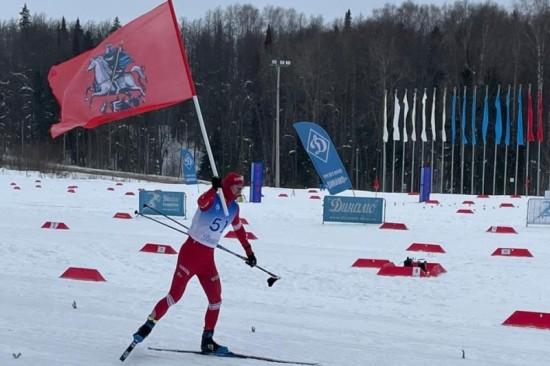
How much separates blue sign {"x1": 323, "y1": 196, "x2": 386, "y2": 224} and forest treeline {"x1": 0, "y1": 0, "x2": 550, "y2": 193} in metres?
38.7

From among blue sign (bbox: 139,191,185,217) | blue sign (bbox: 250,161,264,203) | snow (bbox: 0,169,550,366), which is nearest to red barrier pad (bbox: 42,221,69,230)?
snow (bbox: 0,169,550,366)

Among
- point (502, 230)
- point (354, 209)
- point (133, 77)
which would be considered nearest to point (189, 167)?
point (354, 209)

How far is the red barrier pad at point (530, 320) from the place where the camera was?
33.2ft

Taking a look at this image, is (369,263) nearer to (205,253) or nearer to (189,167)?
(205,253)

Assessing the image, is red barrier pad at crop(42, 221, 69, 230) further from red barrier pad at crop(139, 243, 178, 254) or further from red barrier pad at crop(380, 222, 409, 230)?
red barrier pad at crop(380, 222, 409, 230)

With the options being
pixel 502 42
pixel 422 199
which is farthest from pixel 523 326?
pixel 502 42

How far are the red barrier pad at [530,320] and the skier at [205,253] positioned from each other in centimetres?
440

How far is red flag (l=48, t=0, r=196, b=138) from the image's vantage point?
8.60 meters

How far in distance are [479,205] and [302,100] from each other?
46433 mm

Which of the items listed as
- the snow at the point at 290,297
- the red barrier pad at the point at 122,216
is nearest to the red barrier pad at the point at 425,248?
the snow at the point at 290,297

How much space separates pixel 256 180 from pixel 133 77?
22.2 meters

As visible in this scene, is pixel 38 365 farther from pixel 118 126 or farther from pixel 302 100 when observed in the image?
pixel 118 126

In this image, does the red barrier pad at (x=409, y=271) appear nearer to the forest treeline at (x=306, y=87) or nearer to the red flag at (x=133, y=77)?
the red flag at (x=133, y=77)

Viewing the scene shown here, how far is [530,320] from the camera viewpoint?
33.4 ft
